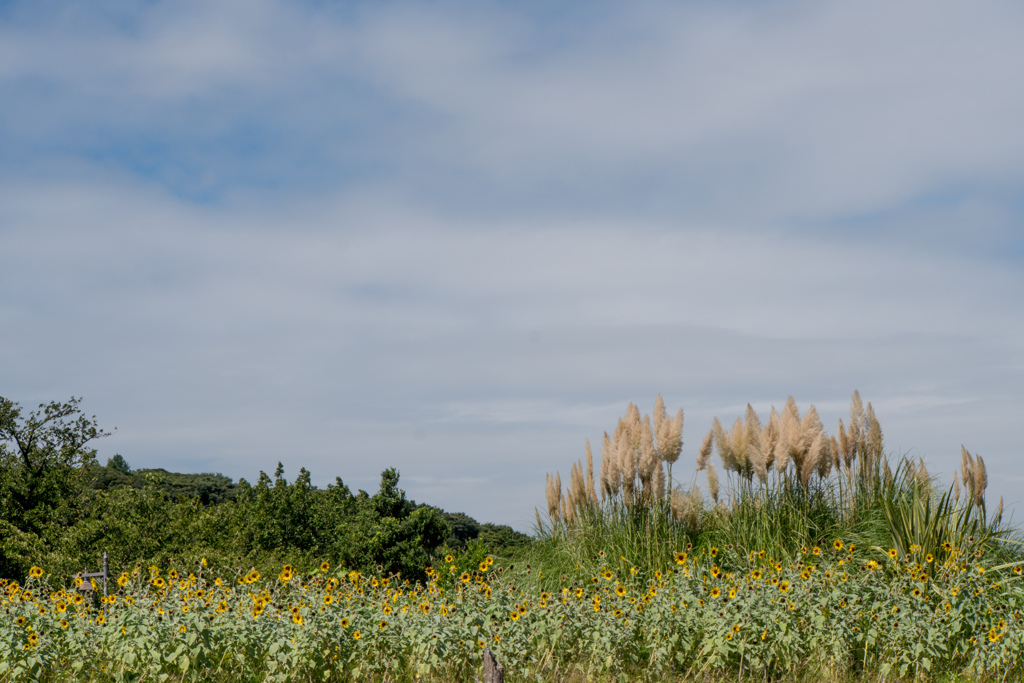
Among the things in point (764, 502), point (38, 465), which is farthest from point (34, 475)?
point (764, 502)

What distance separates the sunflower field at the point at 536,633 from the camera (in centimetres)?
577

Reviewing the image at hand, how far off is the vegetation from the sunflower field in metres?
0.02

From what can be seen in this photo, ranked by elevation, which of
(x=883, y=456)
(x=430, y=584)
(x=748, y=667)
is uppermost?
(x=883, y=456)

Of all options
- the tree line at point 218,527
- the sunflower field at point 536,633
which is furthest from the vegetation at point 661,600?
the tree line at point 218,527

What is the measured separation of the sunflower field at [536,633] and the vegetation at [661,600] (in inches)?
0.7

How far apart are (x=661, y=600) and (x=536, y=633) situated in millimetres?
1049

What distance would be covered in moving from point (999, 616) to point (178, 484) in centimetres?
3074

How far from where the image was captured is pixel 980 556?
8.12 meters

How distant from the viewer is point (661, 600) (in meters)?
6.39

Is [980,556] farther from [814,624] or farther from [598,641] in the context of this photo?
[598,641]

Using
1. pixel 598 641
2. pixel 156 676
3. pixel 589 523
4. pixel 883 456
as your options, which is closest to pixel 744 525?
pixel 589 523

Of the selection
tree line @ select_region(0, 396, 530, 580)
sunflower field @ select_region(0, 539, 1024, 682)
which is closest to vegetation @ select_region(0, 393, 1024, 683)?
sunflower field @ select_region(0, 539, 1024, 682)

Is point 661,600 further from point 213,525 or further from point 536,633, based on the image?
point 213,525

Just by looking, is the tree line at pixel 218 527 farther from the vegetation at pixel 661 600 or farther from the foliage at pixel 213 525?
the vegetation at pixel 661 600
